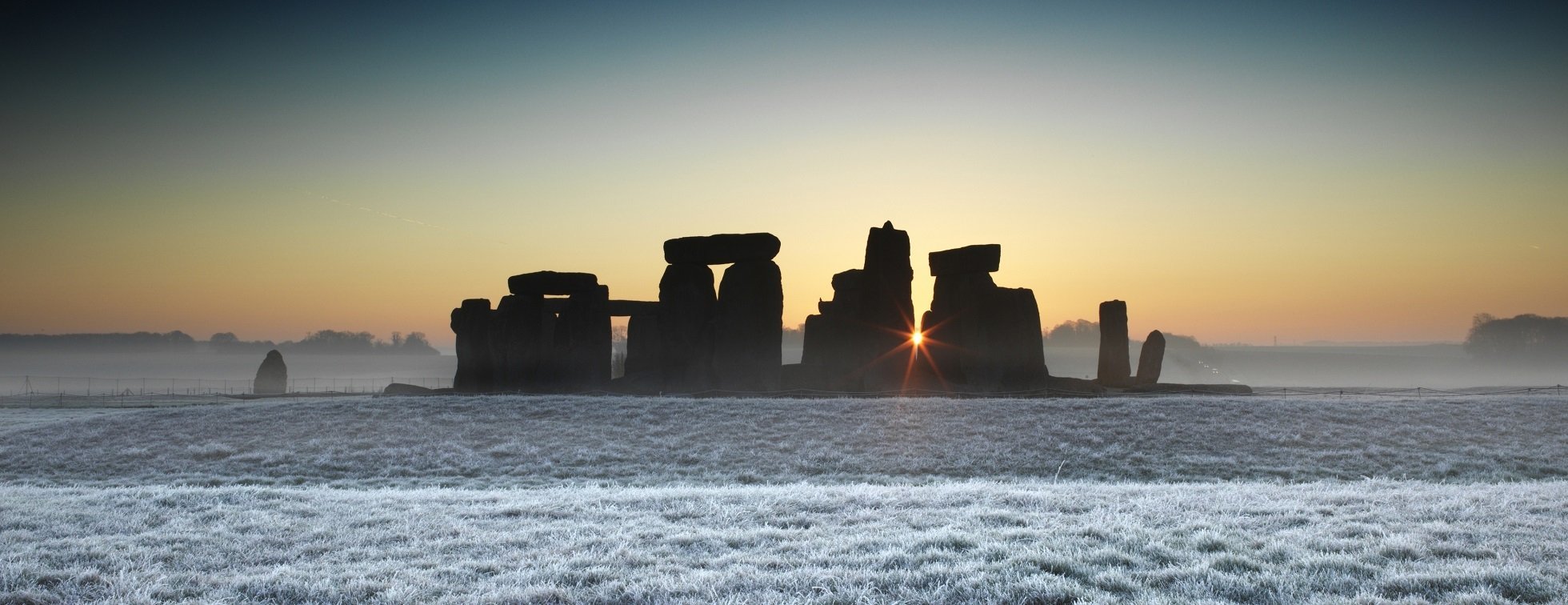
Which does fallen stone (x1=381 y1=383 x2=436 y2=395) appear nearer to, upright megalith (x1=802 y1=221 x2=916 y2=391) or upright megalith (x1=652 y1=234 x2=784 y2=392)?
upright megalith (x1=652 y1=234 x2=784 y2=392)

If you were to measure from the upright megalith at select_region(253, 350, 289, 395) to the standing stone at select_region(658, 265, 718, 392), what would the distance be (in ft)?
94.6

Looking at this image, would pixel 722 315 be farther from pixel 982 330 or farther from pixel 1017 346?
pixel 1017 346

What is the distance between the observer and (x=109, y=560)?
23.2 feet

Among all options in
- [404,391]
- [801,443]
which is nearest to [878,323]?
[801,443]

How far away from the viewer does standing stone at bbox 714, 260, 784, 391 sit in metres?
29.7

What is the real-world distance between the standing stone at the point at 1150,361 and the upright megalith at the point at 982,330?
586cm

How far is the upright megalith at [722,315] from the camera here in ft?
97.7

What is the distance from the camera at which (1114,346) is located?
1427 inches

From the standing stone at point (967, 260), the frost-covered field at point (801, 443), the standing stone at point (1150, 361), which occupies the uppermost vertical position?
the standing stone at point (967, 260)

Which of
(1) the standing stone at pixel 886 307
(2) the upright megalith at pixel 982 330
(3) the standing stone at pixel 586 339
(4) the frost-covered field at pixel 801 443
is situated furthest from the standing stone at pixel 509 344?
(2) the upright megalith at pixel 982 330

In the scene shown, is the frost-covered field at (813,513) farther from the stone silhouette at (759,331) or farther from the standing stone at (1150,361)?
the standing stone at (1150,361)

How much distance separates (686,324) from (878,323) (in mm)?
6127

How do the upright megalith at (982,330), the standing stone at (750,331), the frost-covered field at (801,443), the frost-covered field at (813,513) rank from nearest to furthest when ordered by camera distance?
the frost-covered field at (813,513) < the frost-covered field at (801,443) < the standing stone at (750,331) < the upright megalith at (982,330)

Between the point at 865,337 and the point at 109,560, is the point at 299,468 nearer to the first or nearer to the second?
the point at 109,560
